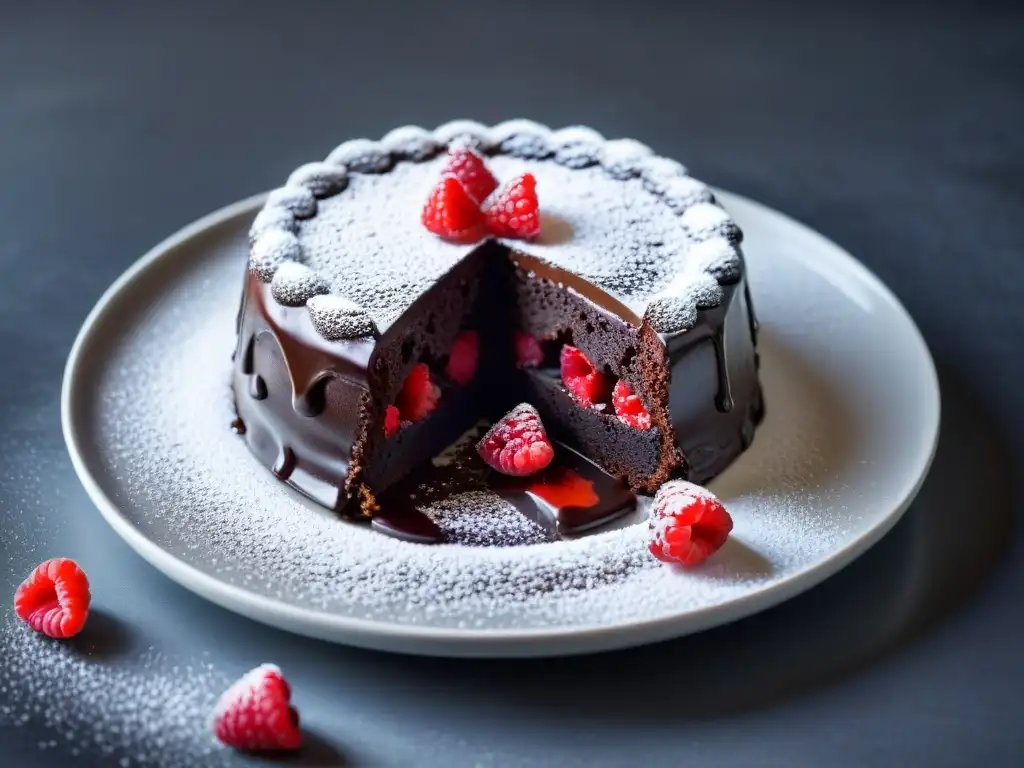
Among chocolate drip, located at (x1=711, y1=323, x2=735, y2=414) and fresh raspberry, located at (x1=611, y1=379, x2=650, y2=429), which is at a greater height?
chocolate drip, located at (x1=711, y1=323, x2=735, y2=414)

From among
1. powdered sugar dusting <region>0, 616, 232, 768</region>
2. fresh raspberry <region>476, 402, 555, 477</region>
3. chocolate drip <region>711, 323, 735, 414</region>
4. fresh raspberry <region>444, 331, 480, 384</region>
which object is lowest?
powdered sugar dusting <region>0, 616, 232, 768</region>

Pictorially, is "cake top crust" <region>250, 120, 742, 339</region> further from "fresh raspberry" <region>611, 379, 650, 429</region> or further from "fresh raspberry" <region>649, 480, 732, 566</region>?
"fresh raspberry" <region>649, 480, 732, 566</region>

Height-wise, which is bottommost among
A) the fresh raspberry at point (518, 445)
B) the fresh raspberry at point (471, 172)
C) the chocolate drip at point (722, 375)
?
the fresh raspberry at point (518, 445)

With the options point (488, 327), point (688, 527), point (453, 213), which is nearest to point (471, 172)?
point (453, 213)

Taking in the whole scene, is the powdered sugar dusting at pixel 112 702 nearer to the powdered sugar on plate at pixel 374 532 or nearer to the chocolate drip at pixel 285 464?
the powdered sugar on plate at pixel 374 532

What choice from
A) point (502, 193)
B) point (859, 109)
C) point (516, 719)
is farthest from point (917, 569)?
point (859, 109)

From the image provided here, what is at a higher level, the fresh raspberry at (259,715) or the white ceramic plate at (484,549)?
the white ceramic plate at (484,549)

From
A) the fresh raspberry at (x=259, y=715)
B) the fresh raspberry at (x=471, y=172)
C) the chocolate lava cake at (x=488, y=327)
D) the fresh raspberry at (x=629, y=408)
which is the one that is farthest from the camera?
the fresh raspberry at (x=471, y=172)

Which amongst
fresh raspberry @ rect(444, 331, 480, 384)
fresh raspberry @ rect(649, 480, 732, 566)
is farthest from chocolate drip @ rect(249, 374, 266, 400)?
fresh raspberry @ rect(649, 480, 732, 566)

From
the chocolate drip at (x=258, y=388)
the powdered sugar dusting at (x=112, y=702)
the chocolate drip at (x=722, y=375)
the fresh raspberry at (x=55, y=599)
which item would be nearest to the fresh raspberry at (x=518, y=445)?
the chocolate drip at (x=722, y=375)
